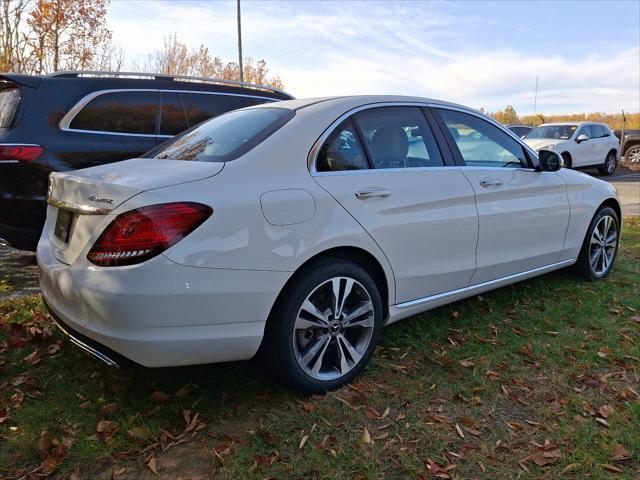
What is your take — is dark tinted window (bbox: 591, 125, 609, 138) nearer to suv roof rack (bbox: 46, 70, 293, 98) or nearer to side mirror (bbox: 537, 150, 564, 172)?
suv roof rack (bbox: 46, 70, 293, 98)

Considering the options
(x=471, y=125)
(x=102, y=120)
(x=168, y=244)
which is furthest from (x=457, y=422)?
(x=102, y=120)

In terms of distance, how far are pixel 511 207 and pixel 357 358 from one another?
5.55 ft

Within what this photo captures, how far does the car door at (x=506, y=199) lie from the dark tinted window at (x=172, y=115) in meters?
2.90

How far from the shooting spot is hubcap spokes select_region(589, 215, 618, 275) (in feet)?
16.2

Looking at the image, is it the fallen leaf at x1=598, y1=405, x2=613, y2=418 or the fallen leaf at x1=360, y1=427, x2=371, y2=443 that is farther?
the fallen leaf at x1=598, y1=405, x2=613, y2=418

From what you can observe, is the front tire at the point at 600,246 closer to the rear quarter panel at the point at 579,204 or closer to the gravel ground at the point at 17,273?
the rear quarter panel at the point at 579,204

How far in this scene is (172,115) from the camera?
5590mm

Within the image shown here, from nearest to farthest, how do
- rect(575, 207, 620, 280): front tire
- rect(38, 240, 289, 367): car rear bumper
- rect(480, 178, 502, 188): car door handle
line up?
rect(38, 240, 289, 367): car rear bumper < rect(480, 178, 502, 188): car door handle < rect(575, 207, 620, 280): front tire

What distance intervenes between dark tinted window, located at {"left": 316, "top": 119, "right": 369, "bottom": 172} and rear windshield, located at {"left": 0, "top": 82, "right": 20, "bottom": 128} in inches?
117

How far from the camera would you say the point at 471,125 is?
402cm

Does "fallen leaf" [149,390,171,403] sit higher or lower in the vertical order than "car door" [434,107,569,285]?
lower

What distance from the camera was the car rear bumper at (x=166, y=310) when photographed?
2.37 meters

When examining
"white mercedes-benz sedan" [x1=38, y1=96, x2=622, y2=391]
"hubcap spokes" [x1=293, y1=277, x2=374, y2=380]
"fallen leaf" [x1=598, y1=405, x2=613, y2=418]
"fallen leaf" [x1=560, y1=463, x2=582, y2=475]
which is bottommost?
"fallen leaf" [x1=560, y1=463, x2=582, y2=475]

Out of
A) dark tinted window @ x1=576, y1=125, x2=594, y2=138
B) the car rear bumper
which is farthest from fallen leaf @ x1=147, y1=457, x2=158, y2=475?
dark tinted window @ x1=576, y1=125, x2=594, y2=138
